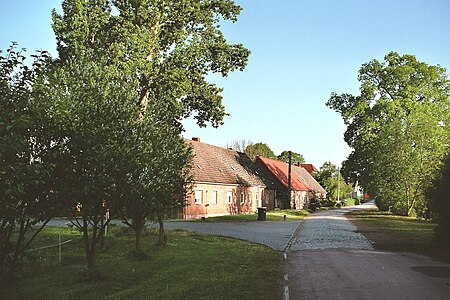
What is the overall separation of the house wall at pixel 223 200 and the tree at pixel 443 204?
68.4 ft

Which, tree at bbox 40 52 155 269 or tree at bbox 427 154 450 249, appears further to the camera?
tree at bbox 427 154 450 249

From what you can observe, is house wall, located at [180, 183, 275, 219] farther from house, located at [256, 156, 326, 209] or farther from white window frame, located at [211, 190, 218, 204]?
house, located at [256, 156, 326, 209]

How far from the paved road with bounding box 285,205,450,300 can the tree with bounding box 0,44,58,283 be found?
6.42 metres

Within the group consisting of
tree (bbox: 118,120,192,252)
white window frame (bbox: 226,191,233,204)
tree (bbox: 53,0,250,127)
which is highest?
tree (bbox: 53,0,250,127)

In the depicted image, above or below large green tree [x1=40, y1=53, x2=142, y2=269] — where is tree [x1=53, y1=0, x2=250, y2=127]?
above

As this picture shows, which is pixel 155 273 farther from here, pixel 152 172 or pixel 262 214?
pixel 262 214

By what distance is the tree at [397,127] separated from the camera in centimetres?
4209

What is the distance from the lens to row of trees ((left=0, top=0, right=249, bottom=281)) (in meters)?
9.52

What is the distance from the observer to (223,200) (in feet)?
154

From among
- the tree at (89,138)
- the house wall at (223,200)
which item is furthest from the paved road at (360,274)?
the house wall at (223,200)

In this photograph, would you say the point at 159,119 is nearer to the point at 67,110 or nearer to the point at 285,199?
the point at 67,110

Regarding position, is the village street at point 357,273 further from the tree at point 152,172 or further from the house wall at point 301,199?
the house wall at point 301,199

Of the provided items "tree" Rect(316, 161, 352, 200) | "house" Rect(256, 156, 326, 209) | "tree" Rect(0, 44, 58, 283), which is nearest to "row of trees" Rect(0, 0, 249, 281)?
"tree" Rect(0, 44, 58, 283)

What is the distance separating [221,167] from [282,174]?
2019cm
